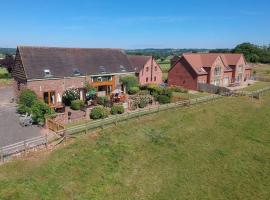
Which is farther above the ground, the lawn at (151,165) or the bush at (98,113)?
the bush at (98,113)

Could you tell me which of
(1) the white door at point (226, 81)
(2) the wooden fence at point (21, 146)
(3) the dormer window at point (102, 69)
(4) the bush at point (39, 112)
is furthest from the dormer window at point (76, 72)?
(1) the white door at point (226, 81)

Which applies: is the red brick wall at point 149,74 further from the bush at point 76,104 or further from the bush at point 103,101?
the bush at point 76,104

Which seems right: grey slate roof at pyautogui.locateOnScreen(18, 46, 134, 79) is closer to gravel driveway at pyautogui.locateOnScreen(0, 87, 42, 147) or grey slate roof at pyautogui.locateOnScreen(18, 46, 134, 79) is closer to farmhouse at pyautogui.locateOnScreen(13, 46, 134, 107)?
farmhouse at pyautogui.locateOnScreen(13, 46, 134, 107)

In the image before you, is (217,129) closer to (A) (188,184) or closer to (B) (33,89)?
(A) (188,184)

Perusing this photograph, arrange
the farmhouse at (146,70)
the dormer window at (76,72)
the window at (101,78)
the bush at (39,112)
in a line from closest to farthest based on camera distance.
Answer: the bush at (39,112) → the dormer window at (76,72) → the window at (101,78) → the farmhouse at (146,70)

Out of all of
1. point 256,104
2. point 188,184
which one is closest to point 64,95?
point 188,184

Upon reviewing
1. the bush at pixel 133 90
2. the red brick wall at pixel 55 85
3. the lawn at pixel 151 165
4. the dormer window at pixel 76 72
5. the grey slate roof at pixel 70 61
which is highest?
the grey slate roof at pixel 70 61

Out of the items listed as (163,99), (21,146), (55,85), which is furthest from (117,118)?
(55,85)

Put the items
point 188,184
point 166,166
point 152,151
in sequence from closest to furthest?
point 188,184 < point 166,166 < point 152,151
